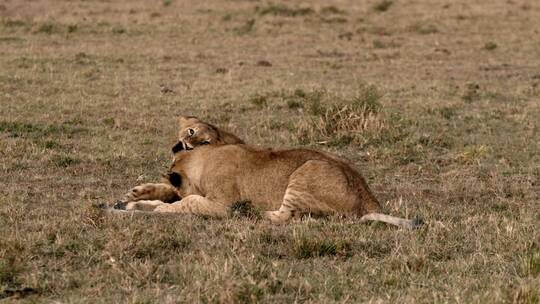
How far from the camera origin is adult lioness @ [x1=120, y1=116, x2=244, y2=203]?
24.1 feet

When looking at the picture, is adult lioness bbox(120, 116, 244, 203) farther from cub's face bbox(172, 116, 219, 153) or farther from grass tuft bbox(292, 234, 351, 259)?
grass tuft bbox(292, 234, 351, 259)

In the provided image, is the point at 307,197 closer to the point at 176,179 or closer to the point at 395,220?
the point at 395,220

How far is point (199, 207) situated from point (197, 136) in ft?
2.33

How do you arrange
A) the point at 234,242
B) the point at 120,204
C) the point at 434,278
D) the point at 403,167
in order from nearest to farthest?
1. the point at 434,278
2. the point at 234,242
3. the point at 120,204
4. the point at 403,167

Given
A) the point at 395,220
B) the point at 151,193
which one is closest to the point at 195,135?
the point at 151,193

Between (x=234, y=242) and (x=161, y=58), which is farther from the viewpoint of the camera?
(x=161, y=58)

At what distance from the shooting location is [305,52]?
21.6 meters

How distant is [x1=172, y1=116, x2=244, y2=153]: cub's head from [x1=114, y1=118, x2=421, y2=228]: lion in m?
0.02

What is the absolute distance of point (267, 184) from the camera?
22.8 ft

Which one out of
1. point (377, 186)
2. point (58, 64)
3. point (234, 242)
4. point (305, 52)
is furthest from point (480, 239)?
point (305, 52)

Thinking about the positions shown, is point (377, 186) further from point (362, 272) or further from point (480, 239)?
point (362, 272)

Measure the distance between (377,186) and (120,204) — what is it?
278 cm

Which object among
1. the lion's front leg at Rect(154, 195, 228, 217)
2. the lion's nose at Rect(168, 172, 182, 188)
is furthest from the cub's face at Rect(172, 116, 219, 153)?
the lion's front leg at Rect(154, 195, 228, 217)

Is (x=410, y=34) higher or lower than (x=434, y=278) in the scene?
lower
